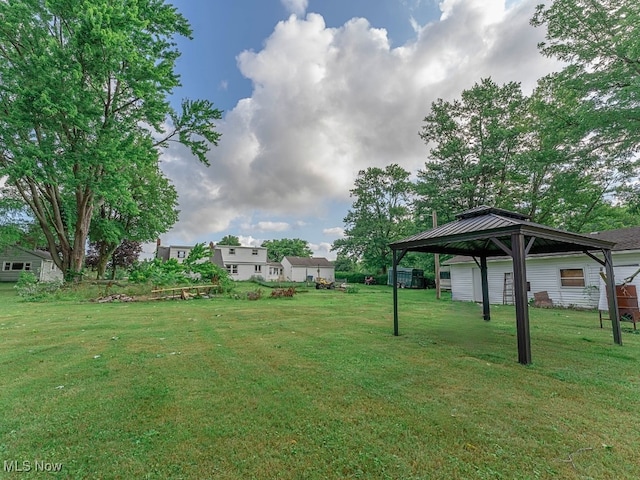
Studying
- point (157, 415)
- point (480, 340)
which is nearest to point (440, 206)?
point (480, 340)

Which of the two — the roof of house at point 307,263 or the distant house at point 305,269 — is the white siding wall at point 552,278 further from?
the roof of house at point 307,263

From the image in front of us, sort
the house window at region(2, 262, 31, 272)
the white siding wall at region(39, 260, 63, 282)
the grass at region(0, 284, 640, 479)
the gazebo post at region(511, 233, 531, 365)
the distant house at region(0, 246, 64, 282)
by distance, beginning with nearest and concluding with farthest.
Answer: the grass at region(0, 284, 640, 479), the gazebo post at region(511, 233, 531, 365), the distant house at region(0, 246, 64, 282), the house window at region(2, 262, 31, 272), the white siding wall at region(39, 260, 63, 282)

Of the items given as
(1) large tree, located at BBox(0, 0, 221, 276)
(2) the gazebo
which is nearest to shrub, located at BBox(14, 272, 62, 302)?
(1) large tree, located at BBox(0, 0, 221, 276)

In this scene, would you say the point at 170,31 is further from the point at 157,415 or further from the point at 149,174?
the point at 157,415

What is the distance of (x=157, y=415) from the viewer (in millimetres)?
2955

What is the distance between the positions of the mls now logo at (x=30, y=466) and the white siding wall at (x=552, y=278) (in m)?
16.4

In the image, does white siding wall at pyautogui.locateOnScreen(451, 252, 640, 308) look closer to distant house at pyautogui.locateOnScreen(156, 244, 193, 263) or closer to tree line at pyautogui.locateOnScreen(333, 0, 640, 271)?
tree line at pyautogui.locateOnScreen(333, 0, 640, 271)

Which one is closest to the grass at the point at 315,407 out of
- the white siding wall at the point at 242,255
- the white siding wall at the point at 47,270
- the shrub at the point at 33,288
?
the shrub at the point at 33,288

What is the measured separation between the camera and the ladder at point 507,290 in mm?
14953

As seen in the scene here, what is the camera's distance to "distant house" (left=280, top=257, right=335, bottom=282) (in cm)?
4325

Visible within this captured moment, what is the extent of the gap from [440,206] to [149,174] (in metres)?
23.4

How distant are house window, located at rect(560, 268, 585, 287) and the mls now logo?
1716cm

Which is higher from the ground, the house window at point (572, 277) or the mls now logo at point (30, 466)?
the house window at point (572, 277)

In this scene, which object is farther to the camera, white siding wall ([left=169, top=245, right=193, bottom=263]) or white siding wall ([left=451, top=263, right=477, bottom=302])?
white siding wall ([left=169, top=245, right=193, bottom=263])
